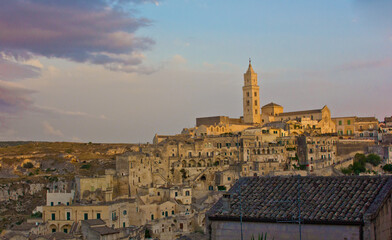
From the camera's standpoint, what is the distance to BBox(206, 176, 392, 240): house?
48.0ft

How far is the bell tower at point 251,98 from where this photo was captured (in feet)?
312

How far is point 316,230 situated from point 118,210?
1435 inches

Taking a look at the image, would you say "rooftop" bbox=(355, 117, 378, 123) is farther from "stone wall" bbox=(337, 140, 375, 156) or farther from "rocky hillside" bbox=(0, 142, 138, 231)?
"rocky hillside" bbox=(0, 142, 138, 231)

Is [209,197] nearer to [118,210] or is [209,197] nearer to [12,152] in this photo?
[118,210]

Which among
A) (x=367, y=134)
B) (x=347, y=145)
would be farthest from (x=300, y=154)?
(x=367, y=134)

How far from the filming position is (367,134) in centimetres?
8800

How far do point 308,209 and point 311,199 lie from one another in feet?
1.73

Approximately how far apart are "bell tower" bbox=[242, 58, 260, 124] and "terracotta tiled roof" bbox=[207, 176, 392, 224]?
77469 millimetres

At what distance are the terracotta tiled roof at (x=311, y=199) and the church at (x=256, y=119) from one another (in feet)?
222

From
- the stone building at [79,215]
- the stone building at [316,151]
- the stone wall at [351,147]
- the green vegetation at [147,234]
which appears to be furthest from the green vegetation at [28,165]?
the stone wall at [351,147]

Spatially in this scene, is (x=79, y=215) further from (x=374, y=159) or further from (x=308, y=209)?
(x=374, y=159)

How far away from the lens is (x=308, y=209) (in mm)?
15672

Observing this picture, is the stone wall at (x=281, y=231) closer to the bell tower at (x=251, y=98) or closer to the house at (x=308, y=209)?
the house at (x=308, y=209)

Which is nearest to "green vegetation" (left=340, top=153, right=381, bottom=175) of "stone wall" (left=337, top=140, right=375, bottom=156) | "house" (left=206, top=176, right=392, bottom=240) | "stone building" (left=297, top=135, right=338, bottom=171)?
"stone wall" (left=337, top=140, right=375, bottom=156)
